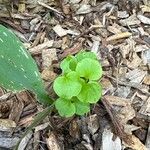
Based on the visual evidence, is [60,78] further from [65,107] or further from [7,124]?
[7,124]

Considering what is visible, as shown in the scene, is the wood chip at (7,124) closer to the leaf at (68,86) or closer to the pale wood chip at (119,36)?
the leaf at (68,86)

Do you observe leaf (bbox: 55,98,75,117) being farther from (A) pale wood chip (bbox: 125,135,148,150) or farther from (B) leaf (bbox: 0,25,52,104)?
(A) pale wood chip (bbox: 125,135,148,150)

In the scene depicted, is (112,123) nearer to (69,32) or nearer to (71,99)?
(71,99)

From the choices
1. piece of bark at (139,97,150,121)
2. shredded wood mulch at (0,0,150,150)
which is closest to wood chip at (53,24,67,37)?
shredded wood mulch at (0,0,150,150)

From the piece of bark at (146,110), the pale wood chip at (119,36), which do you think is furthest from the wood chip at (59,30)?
the piece of bark at (146,110)

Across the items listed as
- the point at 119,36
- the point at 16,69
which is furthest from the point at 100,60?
the point at 16,69

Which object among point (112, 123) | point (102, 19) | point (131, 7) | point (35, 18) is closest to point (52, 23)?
point (35, 18)

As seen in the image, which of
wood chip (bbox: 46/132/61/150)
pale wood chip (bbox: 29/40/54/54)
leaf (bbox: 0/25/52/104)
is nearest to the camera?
leaf (bbox: 0/25/52/104)
